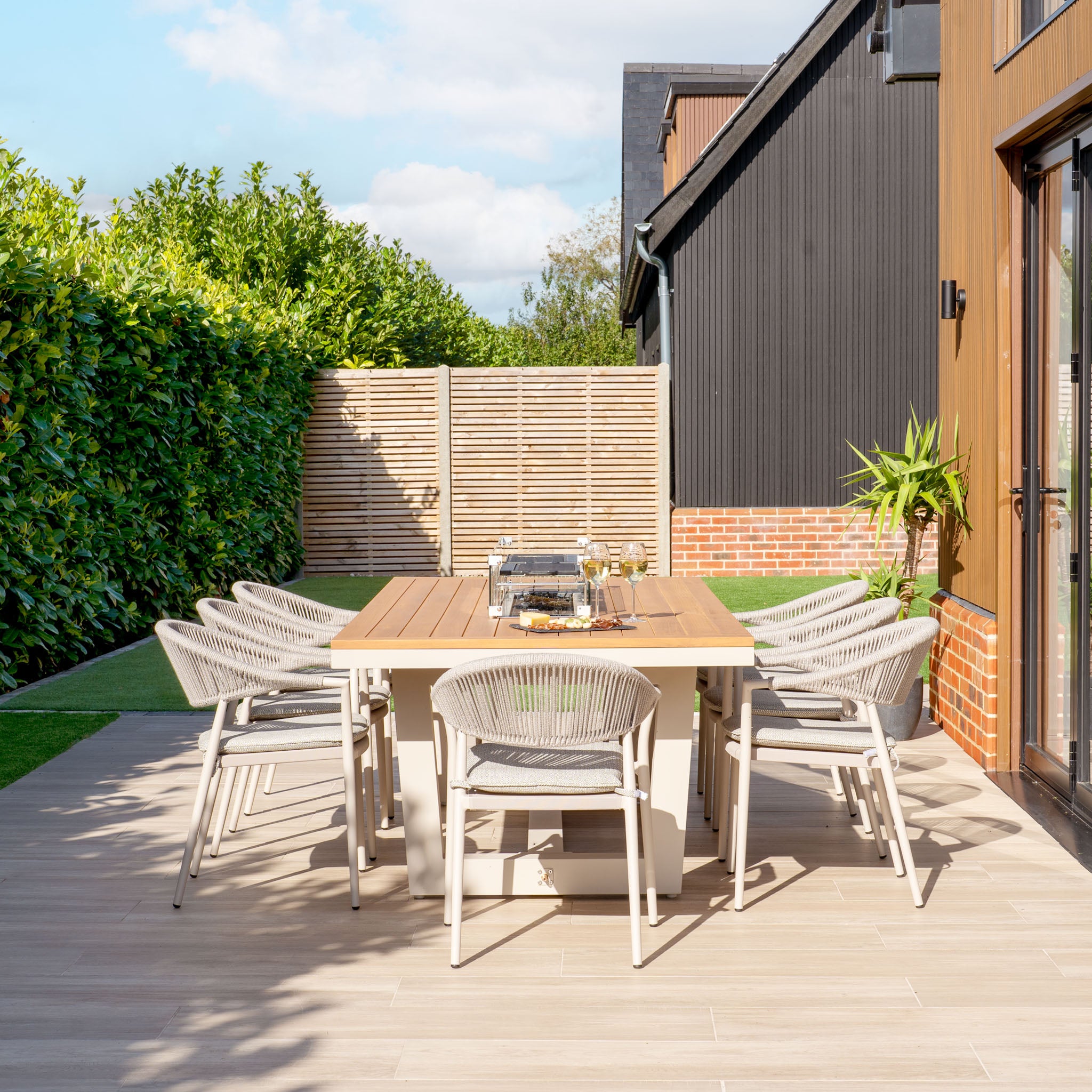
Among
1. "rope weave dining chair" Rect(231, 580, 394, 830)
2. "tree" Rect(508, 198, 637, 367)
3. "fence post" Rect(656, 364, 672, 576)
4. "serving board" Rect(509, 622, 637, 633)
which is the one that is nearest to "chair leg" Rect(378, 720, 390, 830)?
"rope weave dining chair" Rect(231, 580, 394, 830)

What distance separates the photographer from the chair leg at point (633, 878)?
10.6 feet

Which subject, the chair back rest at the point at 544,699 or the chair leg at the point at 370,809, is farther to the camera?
the chair leg at the point at 370,809

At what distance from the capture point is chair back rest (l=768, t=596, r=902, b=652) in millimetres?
4383

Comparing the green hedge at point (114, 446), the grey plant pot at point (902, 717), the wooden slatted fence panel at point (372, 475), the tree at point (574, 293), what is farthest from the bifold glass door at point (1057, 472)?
the tree at point (574, 293)

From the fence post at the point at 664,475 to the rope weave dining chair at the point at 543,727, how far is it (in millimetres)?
8334

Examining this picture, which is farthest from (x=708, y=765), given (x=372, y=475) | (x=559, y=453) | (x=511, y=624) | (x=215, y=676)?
(x=372, y=475)

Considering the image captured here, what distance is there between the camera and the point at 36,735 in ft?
18.5

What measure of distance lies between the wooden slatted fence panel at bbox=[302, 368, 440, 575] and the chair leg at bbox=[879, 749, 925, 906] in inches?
340

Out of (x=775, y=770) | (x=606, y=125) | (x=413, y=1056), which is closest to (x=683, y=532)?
(x=775, y=770)

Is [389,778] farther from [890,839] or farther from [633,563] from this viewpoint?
Result: [890,839]

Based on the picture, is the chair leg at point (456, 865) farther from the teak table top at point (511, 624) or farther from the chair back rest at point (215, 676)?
the chair back rest at point (215, 676)

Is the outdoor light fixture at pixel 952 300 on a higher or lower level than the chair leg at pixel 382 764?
higher

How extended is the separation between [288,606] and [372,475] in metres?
7.24

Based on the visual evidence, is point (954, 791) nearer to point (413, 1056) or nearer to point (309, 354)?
point (413, 1056)
